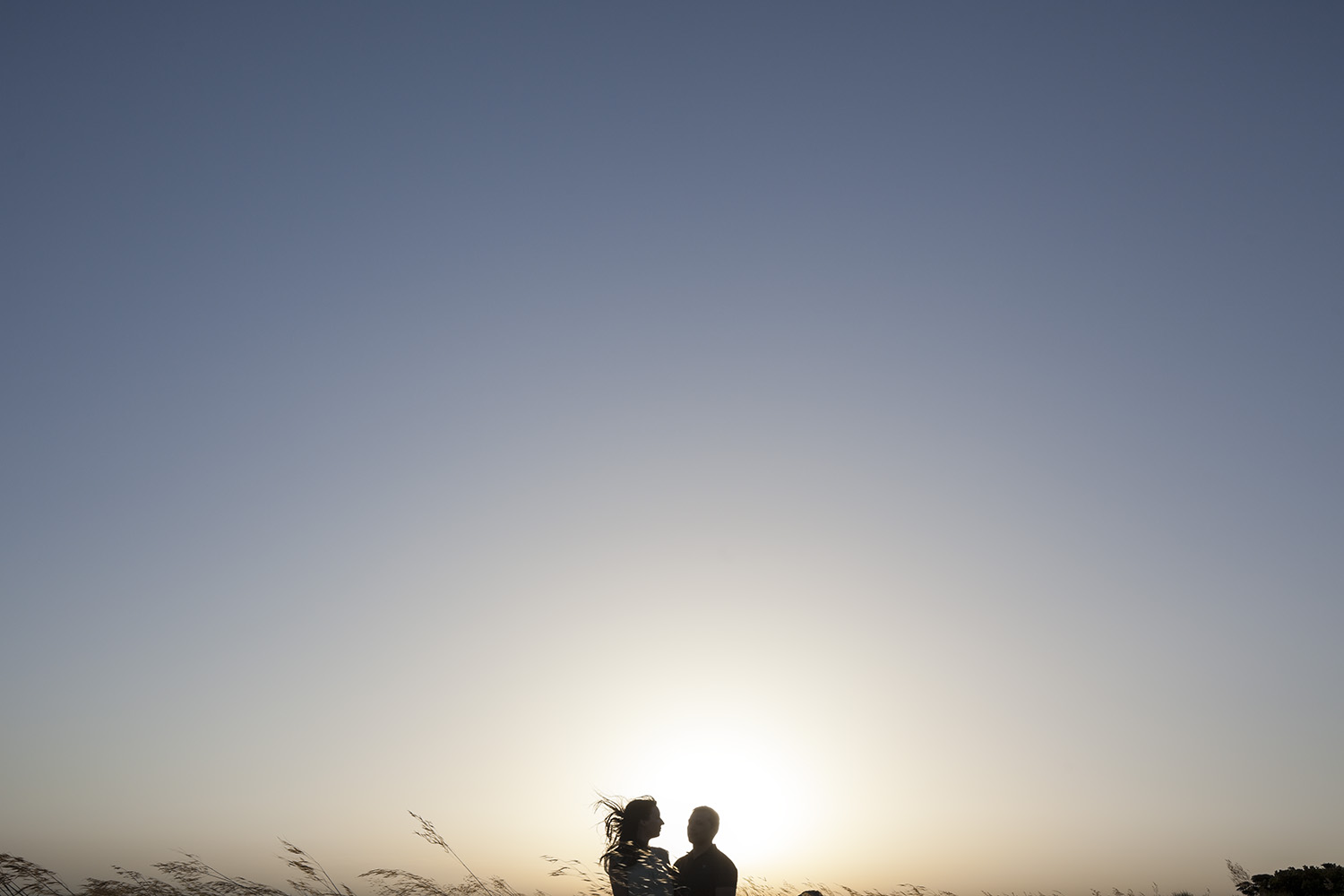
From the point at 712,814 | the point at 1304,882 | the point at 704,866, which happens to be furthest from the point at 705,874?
the point at 1304,882

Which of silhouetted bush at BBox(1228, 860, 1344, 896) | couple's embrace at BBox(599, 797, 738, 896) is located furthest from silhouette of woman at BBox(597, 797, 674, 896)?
silhouetted bush at BBox(1228, 860, 1344, 896)

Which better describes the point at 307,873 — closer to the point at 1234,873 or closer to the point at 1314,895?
the point at 1234,873

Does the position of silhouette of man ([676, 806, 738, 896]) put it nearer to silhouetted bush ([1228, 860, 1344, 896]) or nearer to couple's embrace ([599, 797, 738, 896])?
couple's embrace ([599, 797, 738, 896])

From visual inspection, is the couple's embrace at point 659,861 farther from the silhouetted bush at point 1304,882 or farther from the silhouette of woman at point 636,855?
the silhouetted bush at point 1304,882

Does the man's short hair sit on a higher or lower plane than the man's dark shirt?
higher

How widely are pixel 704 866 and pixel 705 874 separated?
5cm

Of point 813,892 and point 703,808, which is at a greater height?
point 703,808

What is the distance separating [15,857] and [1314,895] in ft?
88.4

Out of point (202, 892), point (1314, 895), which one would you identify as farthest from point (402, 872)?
point (1314, 895)

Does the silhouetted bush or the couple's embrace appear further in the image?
the silhouetted bush

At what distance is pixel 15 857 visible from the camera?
7.02m

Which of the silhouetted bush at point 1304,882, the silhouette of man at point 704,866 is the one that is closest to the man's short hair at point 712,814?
the silhouette of man at point 704,866

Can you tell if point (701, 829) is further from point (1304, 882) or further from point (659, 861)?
point (1304, 882)

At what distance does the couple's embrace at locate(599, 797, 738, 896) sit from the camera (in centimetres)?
600
